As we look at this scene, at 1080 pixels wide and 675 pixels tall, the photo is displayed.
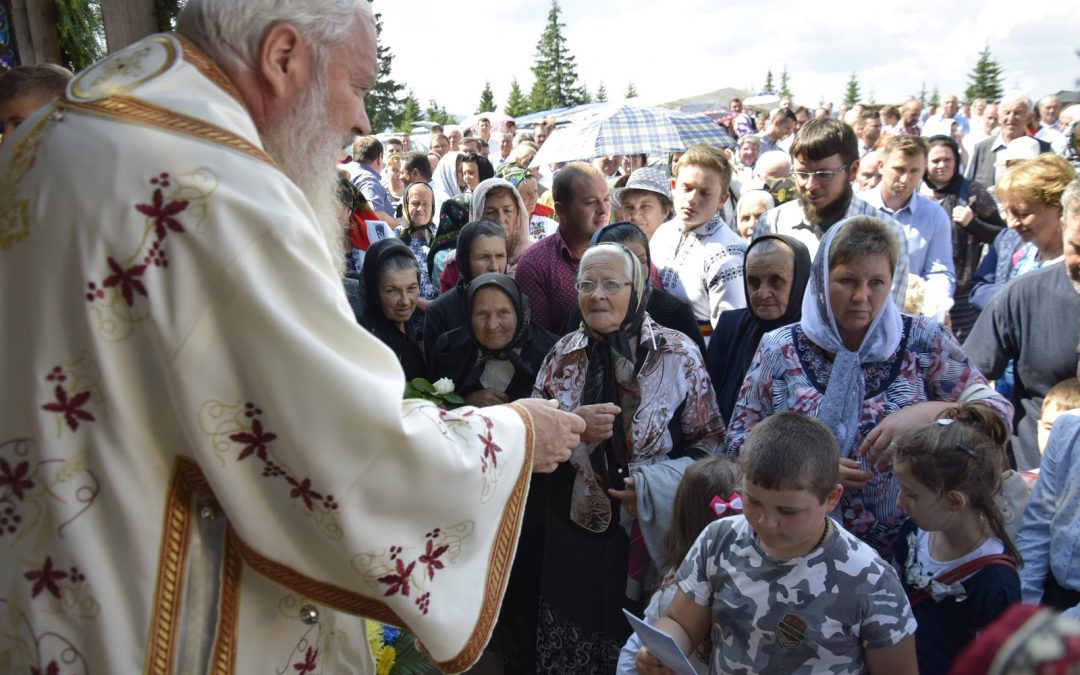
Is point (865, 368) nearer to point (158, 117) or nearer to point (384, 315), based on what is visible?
point (158, 117)

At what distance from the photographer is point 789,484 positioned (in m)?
2.46

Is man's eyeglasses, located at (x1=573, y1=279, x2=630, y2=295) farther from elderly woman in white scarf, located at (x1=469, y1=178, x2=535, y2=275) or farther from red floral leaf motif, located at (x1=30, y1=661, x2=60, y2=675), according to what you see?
red floral leaf motif, located at (x1=30, y1=661, x2=60, y2=675)

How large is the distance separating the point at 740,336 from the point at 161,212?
3047 mm

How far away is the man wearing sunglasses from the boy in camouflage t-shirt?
246cm

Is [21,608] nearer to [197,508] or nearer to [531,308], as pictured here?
[197,508]

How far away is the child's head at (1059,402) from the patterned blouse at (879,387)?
458 millimetres

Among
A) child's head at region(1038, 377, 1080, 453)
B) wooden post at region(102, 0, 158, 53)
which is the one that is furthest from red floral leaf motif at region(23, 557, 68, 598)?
wooden post at region(102, 0, 158, 53)

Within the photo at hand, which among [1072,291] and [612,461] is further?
[1072,291]

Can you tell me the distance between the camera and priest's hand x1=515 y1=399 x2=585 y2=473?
2.03 m

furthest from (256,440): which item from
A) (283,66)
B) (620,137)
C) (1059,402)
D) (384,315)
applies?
(620,137)

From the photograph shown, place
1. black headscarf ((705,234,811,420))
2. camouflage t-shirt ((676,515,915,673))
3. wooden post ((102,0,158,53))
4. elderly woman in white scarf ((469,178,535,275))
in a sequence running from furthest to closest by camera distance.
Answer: elderly woman in white scarf ((469,178,535,275)) < wooden post ((102,0,158,53)) < black headscarf ((705,234,811,420)) < camouflage t-shirt ((676,515,915,673))

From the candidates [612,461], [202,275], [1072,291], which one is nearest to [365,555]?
[202,275]

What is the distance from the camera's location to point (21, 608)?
161cm

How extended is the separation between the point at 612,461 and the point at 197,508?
2146 millimetres
